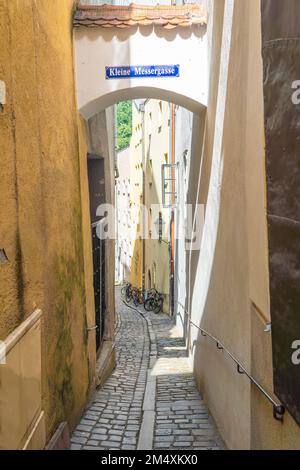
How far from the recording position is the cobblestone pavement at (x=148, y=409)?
607 centimetres

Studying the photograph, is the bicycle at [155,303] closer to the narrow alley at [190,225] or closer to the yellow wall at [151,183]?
the yellow wall at [151,183]

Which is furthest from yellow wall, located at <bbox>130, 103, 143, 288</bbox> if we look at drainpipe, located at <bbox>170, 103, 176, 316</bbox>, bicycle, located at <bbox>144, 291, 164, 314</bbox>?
drainpipe, located at <bbox>170, 103, 176, 316</bbox>

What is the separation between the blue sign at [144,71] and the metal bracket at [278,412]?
562cm

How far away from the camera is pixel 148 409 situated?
24.3ft

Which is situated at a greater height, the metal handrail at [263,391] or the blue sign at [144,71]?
the blue sign at [144,71]

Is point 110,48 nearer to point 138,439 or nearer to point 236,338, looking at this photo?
point 236,338

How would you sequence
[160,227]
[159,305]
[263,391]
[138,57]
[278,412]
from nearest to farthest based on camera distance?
[278,412], [263,391], [138,57], [159,305], [160,227]

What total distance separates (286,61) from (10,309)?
2.66 meters

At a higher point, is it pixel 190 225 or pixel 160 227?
pixel 190 225

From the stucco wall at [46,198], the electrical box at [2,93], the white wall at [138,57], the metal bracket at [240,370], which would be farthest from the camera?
the white wall at [138,57]

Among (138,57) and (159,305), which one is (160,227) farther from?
(138,57)

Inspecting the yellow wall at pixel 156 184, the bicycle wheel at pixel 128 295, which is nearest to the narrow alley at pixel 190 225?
the yellow wall at pixel 156 184

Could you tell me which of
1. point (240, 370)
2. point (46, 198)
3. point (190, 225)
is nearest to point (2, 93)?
point (46, 198)

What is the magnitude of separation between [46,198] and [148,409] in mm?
3702
